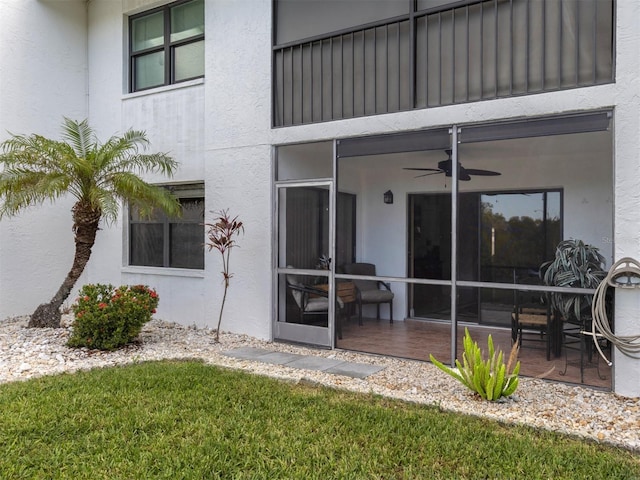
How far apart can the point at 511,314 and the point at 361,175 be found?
10.5 ft

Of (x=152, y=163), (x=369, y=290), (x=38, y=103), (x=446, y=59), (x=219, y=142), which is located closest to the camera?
(x=446, y=59)

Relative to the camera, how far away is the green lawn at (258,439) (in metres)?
3.40

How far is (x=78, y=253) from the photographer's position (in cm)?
772

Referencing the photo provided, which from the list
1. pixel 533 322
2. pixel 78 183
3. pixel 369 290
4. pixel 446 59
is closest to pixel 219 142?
pixel 78 183

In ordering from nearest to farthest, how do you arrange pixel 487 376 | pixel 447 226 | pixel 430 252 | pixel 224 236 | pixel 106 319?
pixel 487 376 → pixel 106 319 → pixel 224 236 → pixel 447 226 → pixel 430 252

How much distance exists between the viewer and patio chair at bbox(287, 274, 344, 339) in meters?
6.97

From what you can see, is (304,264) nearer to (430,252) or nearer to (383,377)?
(383,377)

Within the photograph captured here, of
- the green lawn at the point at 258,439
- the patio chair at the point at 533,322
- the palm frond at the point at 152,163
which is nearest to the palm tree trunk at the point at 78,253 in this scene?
the palm frond at the point at 152,163

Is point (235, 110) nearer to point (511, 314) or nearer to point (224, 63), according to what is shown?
point (224, 63)

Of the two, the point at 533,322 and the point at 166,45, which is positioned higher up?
the point at 166,45

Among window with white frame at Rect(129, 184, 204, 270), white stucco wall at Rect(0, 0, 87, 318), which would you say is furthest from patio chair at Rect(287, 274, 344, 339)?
Answer: white stucco wall at Rect(0, 0, 87, 318)

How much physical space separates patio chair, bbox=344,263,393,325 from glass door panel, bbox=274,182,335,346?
1.95 ft

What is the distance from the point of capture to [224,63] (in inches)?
312

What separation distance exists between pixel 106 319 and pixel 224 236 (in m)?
2.02
